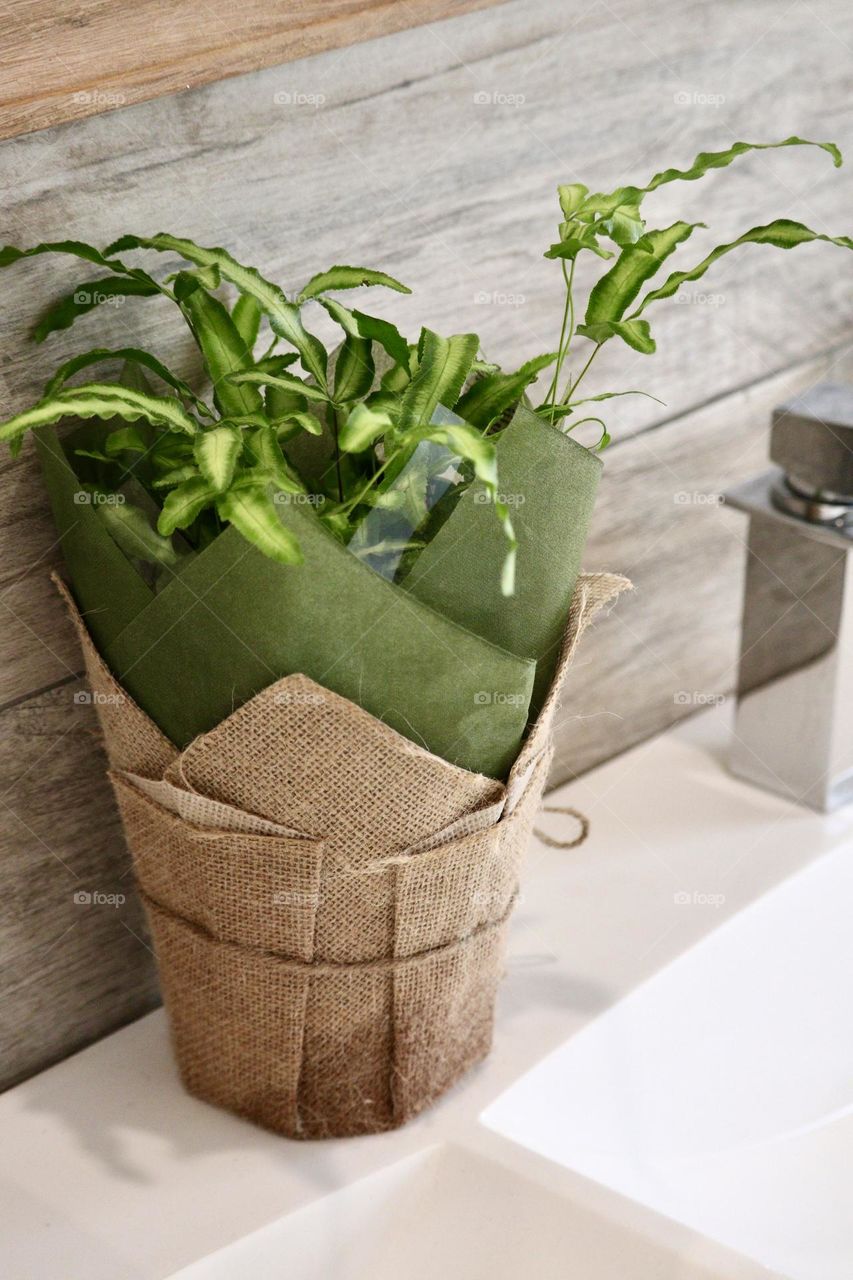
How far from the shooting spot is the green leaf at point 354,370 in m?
0.60

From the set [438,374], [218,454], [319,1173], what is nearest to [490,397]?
[438,374]

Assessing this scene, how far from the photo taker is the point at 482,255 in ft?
2.60

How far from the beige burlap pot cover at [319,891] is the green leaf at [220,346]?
0.12 meters

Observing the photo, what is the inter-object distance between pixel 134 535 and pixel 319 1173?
30cm

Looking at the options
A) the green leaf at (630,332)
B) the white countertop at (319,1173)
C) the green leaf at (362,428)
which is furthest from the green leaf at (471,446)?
the white countertop at (319,1173)

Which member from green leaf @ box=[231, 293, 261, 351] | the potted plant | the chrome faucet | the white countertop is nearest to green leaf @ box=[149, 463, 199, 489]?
the potted plant

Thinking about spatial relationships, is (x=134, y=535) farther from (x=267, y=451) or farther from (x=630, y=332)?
(x=630, y=332)

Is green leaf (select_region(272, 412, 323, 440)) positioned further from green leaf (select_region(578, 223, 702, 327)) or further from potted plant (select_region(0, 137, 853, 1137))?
green leaf (select_region(578, 223, 702, 327))

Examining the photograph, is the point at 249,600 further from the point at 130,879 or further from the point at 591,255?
the point at 591,255


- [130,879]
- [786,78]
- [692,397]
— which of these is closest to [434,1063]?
[130,879]

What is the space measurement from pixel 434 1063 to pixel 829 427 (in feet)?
1.47

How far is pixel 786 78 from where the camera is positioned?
941 millimetres

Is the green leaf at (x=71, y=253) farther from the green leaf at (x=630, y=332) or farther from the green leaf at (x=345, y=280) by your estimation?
the green leaf at (x=630, y=332)

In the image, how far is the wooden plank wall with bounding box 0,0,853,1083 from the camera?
64 centimetres
